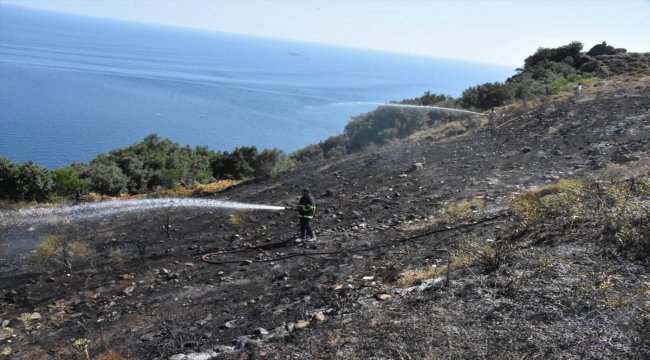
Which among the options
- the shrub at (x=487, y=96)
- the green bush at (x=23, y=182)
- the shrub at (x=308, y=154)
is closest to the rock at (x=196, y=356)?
the green bush at (x=23, y=182)

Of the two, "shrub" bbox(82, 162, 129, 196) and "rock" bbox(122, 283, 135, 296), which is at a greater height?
"rock" bbox(122, 283, 135, 296)

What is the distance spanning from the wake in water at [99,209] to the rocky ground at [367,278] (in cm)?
90

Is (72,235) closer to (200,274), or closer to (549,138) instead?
(200,274)

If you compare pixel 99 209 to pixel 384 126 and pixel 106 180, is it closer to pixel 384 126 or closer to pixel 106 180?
pixel 106 180

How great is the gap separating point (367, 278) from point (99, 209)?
531 inches

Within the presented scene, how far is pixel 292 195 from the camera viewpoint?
1614 cm

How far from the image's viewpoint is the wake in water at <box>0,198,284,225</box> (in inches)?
627

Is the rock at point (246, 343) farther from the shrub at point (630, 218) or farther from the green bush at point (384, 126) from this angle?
the green bush at point (384, 126)

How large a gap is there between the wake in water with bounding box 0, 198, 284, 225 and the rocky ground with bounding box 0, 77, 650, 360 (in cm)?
90

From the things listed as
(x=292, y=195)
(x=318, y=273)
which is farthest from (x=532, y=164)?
(x=318, y=273)

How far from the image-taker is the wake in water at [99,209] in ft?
52.2

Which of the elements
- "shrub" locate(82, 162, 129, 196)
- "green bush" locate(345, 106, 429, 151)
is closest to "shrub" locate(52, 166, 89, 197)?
"shrub" locate(82, 162, 129, 196)

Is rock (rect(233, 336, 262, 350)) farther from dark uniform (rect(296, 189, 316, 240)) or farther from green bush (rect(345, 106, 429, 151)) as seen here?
green bush (rect(345, 106, 429, 151))

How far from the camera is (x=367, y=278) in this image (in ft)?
26.2
